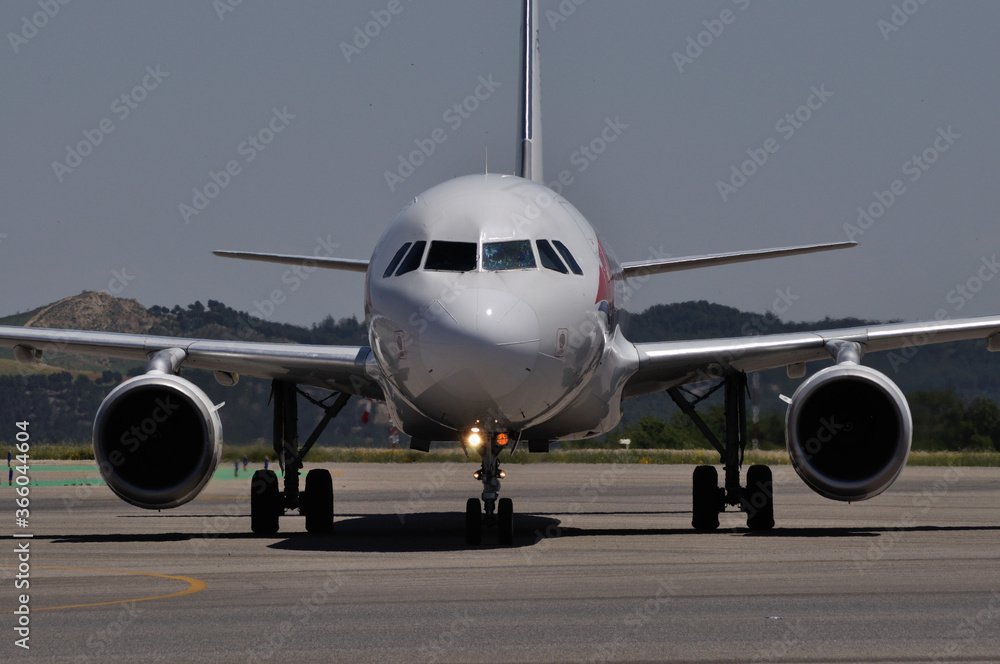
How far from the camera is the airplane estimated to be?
12758 millimetres

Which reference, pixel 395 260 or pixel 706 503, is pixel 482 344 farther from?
pixel 706 503

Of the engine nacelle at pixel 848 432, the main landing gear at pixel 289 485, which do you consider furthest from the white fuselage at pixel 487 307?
the main landing gear at pixel 289 485

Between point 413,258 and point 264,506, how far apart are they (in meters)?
4.72

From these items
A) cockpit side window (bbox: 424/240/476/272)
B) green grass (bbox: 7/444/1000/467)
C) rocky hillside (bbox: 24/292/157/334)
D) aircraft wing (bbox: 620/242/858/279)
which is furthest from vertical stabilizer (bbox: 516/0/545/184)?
rocky hillside (bbox: 24/292/157/334)

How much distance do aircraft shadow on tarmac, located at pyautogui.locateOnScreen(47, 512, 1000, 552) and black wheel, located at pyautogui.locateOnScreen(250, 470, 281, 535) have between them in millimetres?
189

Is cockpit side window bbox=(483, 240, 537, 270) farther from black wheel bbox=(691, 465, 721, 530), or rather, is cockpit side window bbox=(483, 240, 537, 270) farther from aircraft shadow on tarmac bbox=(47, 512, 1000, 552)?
black wheel bbox=(691, 465, 721, 530)

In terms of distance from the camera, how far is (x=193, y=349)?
16500mm

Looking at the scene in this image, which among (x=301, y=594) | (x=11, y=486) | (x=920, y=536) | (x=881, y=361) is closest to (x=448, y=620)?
(x=301, y=594)

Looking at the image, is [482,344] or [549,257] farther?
[549,257]

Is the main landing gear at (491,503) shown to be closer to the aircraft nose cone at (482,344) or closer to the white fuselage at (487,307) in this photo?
the white fuselage at (487,307)

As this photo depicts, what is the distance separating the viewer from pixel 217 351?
16625 millimetres

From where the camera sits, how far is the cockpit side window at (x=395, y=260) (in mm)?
13668

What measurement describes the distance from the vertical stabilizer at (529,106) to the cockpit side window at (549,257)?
23.9 feet

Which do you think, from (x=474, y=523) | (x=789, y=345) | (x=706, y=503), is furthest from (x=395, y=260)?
(x=706, y=503)
